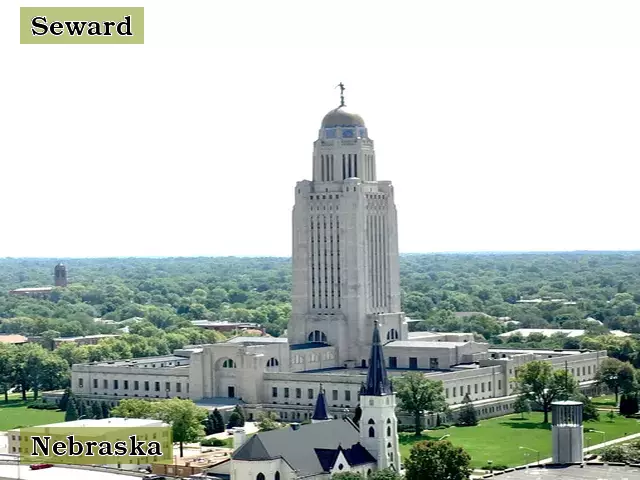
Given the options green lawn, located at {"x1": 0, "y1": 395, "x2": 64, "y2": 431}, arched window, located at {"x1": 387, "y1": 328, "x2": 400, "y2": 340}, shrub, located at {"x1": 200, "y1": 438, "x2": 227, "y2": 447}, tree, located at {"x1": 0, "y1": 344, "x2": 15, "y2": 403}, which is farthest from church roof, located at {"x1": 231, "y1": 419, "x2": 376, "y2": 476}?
tree, located at {"x1": 0, "y1": 344, "x2": 15, "y2": 403}

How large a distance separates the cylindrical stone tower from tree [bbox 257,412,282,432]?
23.0m

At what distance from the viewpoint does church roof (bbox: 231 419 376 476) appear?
8681 cm

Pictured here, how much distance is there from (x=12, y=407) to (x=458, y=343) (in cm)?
3931

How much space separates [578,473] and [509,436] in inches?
1040

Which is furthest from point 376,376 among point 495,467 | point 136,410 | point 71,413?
point 71,413

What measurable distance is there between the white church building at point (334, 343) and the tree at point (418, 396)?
8607mm

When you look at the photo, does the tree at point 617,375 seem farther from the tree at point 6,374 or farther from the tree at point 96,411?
the tree at point 6,374

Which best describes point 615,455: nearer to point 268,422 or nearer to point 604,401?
point 268,422

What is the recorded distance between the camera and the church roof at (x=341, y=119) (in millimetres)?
Result: 142000

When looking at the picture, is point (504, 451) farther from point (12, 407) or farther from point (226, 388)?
point (12, 407)

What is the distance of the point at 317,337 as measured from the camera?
141 meters

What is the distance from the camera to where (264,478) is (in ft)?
283

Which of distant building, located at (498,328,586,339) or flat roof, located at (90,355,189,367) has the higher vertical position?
distant building, located at (498,328,586,339)

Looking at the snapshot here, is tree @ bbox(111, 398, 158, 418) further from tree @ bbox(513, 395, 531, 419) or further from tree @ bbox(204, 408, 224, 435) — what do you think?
tree @ bbox(513, 395, 531, 419)
